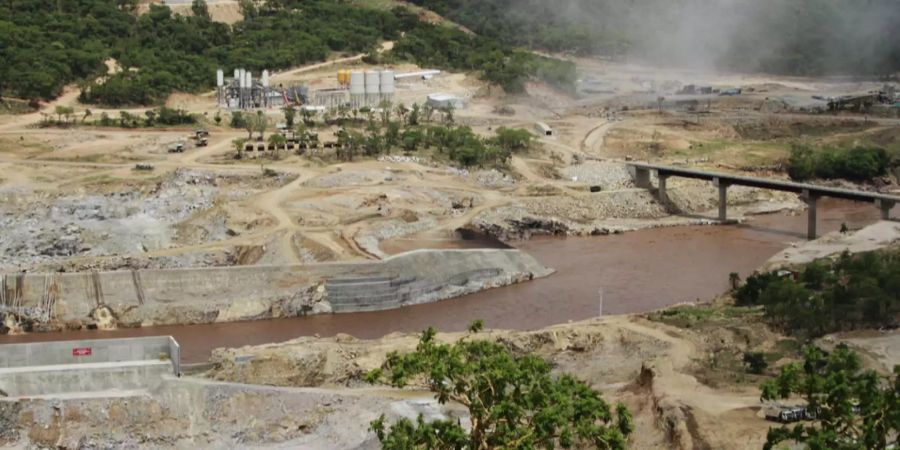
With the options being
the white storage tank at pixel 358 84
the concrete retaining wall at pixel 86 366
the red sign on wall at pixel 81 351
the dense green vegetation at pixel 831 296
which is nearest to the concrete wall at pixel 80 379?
the concrete retaining wall at pixel 86 366

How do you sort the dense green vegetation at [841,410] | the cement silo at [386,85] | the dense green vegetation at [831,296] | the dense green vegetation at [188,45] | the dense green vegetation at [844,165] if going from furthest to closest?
the cement silo at [386,85] → the dense green vegetation at [188,45] → the dense green vegetation at [844,165] → the dense green vegetation at [831,296] → the dense green vegetation at [841,410]

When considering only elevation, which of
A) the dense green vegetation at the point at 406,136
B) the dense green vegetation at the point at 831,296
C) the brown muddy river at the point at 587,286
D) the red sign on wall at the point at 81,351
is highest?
the dense green vegetation at the point at 406,136

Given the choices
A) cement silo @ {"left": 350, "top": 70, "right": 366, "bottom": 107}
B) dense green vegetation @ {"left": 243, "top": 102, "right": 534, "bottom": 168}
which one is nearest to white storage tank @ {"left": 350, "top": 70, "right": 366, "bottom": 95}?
cement silo @ {"left": 350, "top": 70, "right": 366, "bottom": 107}

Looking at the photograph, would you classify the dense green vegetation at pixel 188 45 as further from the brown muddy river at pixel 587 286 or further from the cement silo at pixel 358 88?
the brown muddy river at pixel 587 286

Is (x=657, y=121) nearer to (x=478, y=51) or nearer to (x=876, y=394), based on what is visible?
(x=478, y=51)

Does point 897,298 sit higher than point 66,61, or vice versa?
point 66,61

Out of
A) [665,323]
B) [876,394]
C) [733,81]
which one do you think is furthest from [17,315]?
[733,81]
